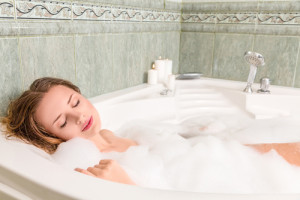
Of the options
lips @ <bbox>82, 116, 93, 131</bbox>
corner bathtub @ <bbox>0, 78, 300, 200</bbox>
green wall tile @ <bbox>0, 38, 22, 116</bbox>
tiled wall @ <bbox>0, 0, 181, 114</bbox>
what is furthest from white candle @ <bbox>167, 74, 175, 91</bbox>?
green wall tile @ <bbox>0, 38, 22, 116</bbox>

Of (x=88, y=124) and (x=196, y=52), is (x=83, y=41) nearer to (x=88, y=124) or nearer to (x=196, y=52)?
(x=88, y=124)

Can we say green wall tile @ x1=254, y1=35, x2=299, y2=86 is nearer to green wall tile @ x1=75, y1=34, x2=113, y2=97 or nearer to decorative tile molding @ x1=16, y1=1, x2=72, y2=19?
green wall tile @ x1=75, y1=34, x2=113, y2=97

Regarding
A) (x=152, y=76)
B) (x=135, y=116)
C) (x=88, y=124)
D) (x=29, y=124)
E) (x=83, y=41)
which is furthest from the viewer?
(x=152, y=76)

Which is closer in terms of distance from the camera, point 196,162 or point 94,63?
point 196,162

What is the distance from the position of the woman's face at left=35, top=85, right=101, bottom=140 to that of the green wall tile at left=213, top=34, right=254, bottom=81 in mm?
1448

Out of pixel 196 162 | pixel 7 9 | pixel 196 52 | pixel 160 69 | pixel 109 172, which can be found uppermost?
pixel 7 9

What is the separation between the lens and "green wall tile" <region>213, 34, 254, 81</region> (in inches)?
87.8

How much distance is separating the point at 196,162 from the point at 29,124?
0.69m

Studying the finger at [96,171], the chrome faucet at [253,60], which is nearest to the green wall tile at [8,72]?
the finger at [96,171]

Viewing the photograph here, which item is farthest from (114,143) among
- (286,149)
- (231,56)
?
(231,56)

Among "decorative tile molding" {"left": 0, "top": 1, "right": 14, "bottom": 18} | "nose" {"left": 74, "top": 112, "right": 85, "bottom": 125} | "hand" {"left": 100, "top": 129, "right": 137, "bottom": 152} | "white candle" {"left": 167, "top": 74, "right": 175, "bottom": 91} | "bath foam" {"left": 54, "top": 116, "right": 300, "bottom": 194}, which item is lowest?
"bath foam" {"left": 54, "top": 116, "right": 300, "bottom": 194}

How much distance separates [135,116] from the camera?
171 centimetres

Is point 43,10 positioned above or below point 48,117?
above

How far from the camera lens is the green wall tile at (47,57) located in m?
1.25
